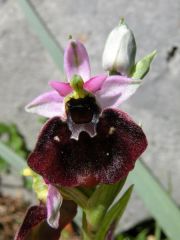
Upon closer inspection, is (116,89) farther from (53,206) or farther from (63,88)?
(53,206)

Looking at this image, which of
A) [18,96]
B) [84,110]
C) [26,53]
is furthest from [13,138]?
[84,110]

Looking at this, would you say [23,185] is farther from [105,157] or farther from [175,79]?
[105,157]

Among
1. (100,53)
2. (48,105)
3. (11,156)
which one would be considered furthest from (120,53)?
(100,53)

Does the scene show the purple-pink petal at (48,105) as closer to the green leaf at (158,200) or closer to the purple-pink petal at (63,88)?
the purple-pink petal at (63,88)

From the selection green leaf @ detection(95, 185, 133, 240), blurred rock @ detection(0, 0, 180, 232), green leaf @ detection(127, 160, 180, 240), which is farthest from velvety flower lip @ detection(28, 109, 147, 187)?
blurred rock @ detection(0, 0, 180, 232)

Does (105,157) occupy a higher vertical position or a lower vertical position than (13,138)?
higher

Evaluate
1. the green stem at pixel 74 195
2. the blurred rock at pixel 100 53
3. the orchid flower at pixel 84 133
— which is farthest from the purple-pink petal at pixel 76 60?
the blurred rock at pixel 100 53
